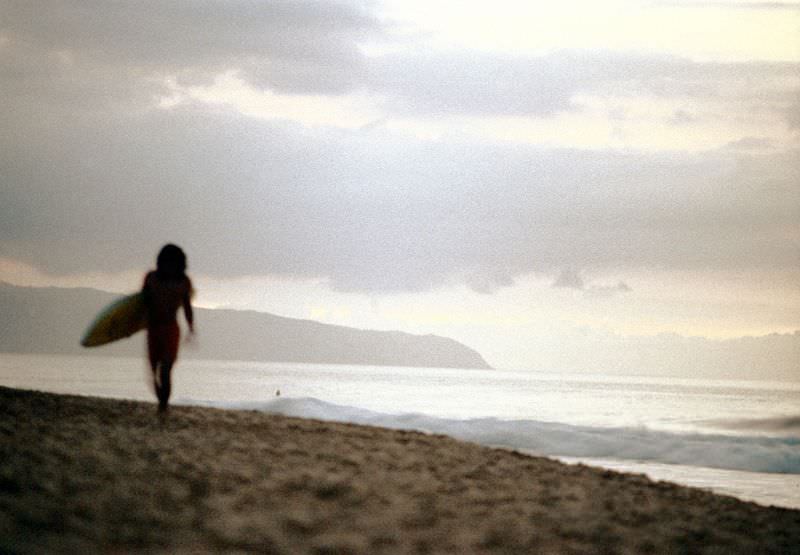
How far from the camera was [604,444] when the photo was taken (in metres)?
24.4

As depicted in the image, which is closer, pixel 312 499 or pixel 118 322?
pixel 312 499

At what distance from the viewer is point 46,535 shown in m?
4.94

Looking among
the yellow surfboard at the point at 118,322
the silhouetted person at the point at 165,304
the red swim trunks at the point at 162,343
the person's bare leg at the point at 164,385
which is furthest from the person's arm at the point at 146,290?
the person's bare leg at the point at 164,385

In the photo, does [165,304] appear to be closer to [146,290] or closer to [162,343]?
[146,290]

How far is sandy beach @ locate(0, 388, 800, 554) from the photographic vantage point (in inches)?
213

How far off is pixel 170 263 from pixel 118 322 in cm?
136

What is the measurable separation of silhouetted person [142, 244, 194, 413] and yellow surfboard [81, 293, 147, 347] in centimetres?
67

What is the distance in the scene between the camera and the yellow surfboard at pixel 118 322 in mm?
11289

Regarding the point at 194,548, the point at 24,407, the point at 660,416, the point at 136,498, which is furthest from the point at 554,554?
the point at 660,416

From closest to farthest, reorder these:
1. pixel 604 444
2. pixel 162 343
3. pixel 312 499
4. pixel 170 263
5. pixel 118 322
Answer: pixel 312 499
pixel 162 343
pixel 170 263
pixel 118 322
pixel 604 444

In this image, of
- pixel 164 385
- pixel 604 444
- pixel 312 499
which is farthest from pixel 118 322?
pixel 604 444

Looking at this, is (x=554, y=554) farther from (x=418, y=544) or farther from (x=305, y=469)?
(x=305, y=469)

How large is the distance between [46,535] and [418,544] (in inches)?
86.1

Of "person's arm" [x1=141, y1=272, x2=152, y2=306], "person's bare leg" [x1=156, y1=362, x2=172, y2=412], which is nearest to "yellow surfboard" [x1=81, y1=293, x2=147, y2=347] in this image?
"person's arm" [x1=141, y1=272, x2=152, y2=306]
